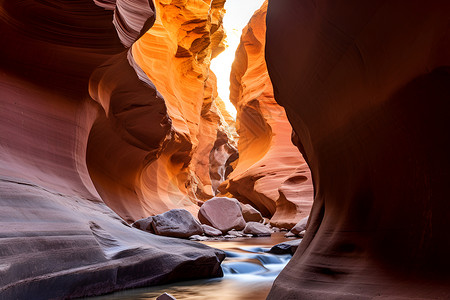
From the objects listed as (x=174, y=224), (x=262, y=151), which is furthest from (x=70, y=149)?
(x=262, y=151)

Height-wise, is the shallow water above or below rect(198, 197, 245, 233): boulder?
above

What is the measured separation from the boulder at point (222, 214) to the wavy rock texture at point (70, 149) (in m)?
3.31

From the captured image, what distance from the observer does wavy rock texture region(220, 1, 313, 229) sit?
13.3m

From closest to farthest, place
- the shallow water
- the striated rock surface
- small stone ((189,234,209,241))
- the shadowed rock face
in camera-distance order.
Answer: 1. the shadowed rock face
2. the shallow water
3. small stone ((189,234,209,241))
4. the striated rock surface

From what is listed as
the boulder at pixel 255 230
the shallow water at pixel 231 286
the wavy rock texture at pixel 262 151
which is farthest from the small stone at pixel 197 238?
the wavy rock texture at pixel 262 151

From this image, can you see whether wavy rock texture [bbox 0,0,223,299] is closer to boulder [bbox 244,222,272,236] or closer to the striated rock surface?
the striated rock surface

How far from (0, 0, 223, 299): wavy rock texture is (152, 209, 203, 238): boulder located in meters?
1.34

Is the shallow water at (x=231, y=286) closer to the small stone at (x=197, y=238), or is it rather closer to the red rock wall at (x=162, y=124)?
the small stone at (x=197, y=238)

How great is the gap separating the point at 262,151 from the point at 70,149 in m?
15.2

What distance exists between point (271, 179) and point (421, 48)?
48.9 feet

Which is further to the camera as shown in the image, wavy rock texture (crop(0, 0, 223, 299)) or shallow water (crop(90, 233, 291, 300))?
shallow water (crop(90, 233, 291, 300))

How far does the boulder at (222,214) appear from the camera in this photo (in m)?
10.4

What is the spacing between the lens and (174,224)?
265 inches

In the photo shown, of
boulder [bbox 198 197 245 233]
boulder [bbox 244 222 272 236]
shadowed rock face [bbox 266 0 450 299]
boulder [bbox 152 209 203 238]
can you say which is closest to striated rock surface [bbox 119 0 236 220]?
boulder [bbox 198 197 245 233]
